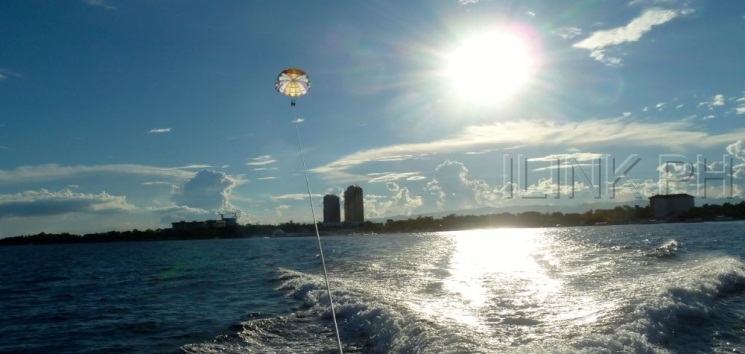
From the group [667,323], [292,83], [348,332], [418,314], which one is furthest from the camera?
[292,83]

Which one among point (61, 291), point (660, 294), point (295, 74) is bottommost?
→ point (61, 291)

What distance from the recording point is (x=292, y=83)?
23.9m

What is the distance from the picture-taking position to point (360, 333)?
15516 millimetres

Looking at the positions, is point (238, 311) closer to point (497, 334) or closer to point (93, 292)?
point (497, 334)

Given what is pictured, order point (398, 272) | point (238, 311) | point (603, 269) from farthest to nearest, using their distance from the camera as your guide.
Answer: point (398, 272), point (603, 269), point (238, 311)

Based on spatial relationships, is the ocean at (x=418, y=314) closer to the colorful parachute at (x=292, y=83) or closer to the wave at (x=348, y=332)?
the wave at (x=348, y=332)

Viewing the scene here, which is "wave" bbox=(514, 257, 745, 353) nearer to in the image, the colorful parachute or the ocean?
the ocean

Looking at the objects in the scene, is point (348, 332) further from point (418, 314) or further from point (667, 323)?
point (667, 323)

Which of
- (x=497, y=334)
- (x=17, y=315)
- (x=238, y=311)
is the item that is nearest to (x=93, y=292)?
(x=17, y=315)

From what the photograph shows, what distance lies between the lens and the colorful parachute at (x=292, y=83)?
23688 mm

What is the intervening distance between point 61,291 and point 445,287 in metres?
21.7

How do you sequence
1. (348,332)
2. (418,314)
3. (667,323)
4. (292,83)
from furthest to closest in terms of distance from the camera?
1. (292,83)
2. (418,314)
3. (348,332)
4. (667,323)

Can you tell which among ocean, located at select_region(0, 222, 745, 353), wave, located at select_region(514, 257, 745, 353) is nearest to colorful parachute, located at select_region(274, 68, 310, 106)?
ocean, located at select_region(0, 222, 745, 353)

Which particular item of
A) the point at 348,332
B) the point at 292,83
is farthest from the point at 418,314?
the point at 292,83
